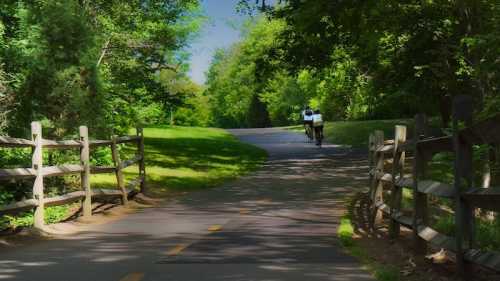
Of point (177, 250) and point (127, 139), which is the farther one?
point (127, 139)

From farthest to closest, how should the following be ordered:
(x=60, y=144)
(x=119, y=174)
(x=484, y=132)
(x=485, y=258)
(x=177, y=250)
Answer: (x=119, y=174)
(x=60, y=144)
(x=177, y=250)
(x=485, y=258)
(x=484, y=132)

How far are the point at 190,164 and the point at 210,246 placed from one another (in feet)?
59.9

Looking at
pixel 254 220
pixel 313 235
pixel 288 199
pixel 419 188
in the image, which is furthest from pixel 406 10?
pixel 419 188

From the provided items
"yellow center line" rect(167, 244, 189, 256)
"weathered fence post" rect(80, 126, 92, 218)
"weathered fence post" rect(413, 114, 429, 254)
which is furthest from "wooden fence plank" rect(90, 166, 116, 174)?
"weathered fence post" rect(413, 114, 429, 254)

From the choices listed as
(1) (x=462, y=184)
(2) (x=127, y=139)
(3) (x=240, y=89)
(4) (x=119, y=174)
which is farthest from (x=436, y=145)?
(3) (x=240, y=89)

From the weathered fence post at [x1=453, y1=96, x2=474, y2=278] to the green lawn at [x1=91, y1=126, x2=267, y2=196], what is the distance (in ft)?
42.3

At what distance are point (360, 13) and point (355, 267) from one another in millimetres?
13887

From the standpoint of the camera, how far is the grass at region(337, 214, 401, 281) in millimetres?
6959

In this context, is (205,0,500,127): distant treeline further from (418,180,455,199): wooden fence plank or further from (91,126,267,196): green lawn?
(418,180,455,199): wooden fence plank

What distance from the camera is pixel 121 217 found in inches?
537

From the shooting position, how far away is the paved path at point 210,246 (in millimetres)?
7219

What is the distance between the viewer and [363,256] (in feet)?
27.4

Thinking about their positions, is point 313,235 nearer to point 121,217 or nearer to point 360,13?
point 121,217

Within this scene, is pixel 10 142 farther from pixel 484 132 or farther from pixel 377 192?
pixel 484 132
